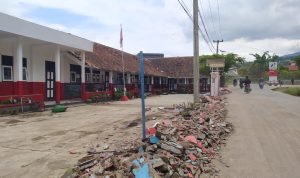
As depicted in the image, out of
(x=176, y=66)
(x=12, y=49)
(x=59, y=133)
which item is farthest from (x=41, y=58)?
(x=176, y=66)

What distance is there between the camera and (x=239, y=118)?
13922 mm

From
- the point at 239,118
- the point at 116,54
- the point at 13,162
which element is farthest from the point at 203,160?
the point at 116,54

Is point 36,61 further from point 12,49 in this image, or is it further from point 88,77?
point 88,77

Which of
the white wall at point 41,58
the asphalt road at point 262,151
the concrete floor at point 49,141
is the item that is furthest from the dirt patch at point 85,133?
the white wall at point 41,58

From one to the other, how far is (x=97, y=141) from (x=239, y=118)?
7.35 meters

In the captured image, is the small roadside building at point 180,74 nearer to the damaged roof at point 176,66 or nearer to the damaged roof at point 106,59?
the damaged roof at point 176,66

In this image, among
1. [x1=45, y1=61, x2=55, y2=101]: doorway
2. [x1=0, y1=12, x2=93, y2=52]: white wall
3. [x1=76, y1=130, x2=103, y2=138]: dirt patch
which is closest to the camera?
[x1=76, y1=130, x2=103, y2=138]: dirt patch

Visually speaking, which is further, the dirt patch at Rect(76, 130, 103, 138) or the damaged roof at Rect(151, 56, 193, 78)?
the damaged roof at Rect(151, 56, 193, 78)

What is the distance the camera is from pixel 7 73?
17953 mm

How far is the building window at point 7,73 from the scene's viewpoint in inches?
694

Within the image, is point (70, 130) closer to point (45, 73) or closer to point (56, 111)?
point (56, 111)

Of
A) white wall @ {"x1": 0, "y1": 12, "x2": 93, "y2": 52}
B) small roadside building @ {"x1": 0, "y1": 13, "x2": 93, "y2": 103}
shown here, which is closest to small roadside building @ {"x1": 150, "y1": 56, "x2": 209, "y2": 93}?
small roadside building @ {"x1": 0, "y1": 13, "x2": 93, "y2": 103}

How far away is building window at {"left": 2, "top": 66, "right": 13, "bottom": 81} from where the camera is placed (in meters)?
17.6

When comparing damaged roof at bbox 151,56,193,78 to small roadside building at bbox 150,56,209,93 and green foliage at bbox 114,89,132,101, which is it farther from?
green foliage at bbox 114,89,132,101
